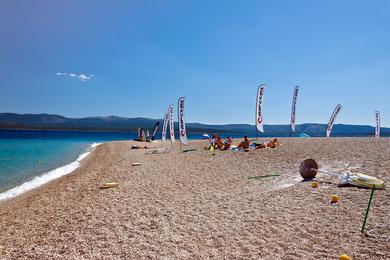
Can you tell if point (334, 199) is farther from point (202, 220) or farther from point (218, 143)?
point (218, 143)

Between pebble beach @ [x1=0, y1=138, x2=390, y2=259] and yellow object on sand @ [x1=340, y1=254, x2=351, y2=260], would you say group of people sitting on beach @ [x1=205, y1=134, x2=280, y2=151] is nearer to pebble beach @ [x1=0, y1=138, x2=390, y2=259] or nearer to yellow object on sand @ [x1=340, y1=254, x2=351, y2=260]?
pebble beach @ [x1=0, y1=138, x2=390, y2=259]

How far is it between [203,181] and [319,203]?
14.5ft

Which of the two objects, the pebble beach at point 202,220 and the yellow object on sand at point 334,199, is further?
the yellow object on sand at point 334,199

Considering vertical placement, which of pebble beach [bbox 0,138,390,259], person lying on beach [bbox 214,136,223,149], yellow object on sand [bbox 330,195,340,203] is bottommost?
pebble beach [bbox 0,138,390,259]

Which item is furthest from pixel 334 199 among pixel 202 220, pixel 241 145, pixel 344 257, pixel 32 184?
pixel 241 145

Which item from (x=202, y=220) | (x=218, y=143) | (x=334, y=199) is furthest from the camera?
(x=218, y=143)

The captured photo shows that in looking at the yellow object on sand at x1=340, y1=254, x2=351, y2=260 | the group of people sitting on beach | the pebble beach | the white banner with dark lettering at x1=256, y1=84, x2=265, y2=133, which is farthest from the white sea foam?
the white banner with dark lettering at x1=256, y1=84, x2=265, y2=133

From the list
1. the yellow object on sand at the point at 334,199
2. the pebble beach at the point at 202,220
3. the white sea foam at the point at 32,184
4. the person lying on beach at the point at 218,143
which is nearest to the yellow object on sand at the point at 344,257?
the pebble beach at the point at 202,220

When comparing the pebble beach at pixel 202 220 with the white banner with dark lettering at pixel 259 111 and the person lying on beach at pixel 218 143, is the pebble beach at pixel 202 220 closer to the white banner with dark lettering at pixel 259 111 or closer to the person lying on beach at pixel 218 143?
the white banner with dark lettering at pixel 259 111

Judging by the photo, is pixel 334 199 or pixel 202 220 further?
pixel 334 199

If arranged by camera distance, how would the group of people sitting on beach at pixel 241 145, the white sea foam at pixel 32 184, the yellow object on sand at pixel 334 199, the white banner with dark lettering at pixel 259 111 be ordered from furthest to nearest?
the white banner with dark lettering at pixel 259 111
the group of people sitting on beach at pixel 241 145
the white sea foam at pixel 32 184
the yellow object on sand at pixel 334 199

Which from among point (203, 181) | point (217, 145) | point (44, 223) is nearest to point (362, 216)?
point (203, 181)

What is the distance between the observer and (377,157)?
41.7 ft

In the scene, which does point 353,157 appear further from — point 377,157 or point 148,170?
point 148,170
